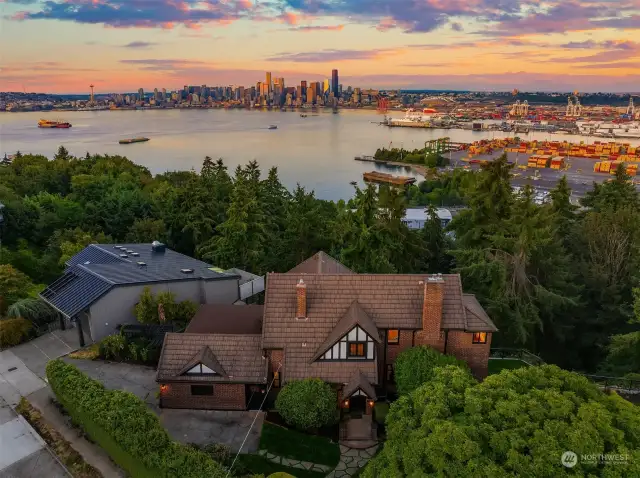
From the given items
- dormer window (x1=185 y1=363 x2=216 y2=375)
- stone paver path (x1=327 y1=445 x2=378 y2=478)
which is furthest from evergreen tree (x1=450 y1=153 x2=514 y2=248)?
dormer window (x1=185 y1=363 x2=216 y2=375)

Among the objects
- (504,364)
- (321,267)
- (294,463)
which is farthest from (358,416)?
(321,267)

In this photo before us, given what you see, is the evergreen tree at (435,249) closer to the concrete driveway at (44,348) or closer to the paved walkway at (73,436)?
the concrete driveway at (44,348)

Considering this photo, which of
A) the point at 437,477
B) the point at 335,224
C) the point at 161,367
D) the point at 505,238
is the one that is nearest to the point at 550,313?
the point at 505,238

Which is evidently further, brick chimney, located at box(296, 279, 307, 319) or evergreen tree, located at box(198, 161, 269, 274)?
evergreen tree, located at box(198, 161, 269, 274)

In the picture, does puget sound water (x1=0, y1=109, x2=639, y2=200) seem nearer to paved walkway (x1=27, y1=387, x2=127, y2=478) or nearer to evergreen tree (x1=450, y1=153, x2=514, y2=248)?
evergreen tree (x1=450, y1=153, x2=514, y2=248)

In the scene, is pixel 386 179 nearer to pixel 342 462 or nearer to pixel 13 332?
pixel 13 332

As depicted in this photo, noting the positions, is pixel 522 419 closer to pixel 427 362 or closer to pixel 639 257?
pixel 427 362
